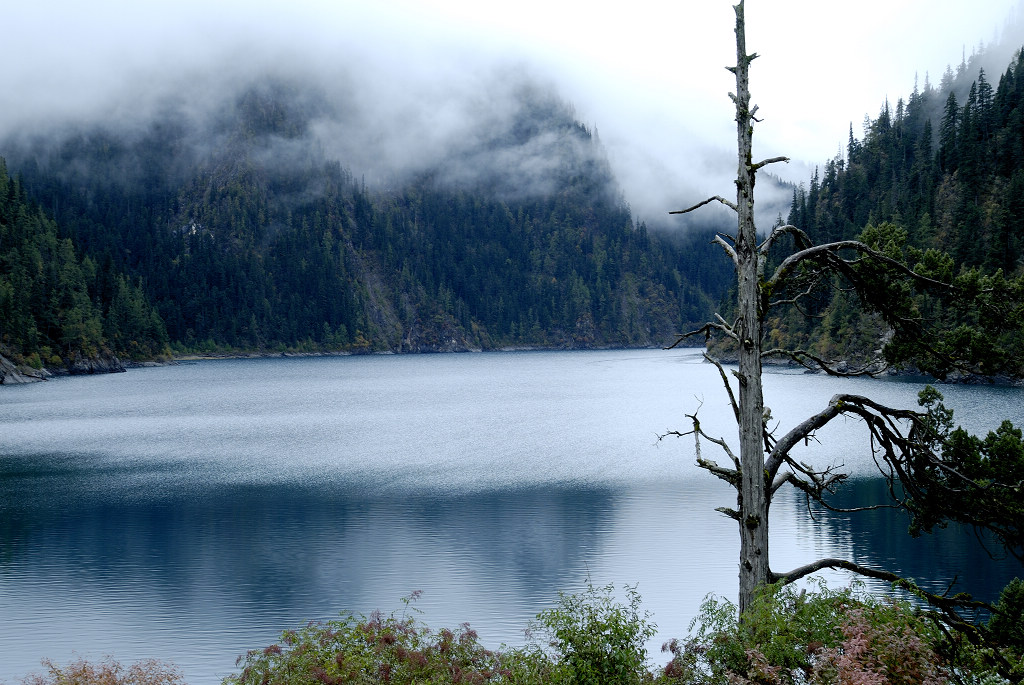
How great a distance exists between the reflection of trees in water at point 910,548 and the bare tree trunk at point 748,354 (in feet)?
56.4

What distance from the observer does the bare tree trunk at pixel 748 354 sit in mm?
11781

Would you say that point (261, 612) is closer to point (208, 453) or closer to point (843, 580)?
point (843, 580)

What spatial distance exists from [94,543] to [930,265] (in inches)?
1418

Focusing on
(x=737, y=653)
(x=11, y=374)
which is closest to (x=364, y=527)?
(x=737, y=653)

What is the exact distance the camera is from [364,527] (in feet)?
129

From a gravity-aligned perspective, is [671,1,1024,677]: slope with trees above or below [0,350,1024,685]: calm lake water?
above

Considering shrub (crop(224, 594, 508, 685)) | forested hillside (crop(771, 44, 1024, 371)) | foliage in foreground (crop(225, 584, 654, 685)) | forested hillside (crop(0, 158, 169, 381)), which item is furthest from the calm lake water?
forested hillside (crop(0, 158, 169, 381))

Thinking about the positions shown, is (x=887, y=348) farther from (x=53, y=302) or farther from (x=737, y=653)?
(x=53, y=302)

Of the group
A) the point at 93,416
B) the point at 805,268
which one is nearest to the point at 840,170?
the point at 93,416

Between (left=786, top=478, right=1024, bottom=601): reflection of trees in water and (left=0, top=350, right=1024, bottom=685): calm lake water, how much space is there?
0.13 meters

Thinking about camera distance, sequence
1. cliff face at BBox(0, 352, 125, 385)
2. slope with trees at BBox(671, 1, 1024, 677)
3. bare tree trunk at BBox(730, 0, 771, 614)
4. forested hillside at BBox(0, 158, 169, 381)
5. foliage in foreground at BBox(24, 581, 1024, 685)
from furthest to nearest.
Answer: forested hillside at BBox(0, 158, 169, 381) → cliff face at BBox(0, 352, 125, 385) → bare tree trunk at BBox(730, 0, 771, 614) → slope with trees at BBox(671, 1, 1024, 677) → foliage in foreground at BBox(24, 581, 1024, 685)

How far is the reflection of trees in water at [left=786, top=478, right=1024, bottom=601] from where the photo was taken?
29.5 metres

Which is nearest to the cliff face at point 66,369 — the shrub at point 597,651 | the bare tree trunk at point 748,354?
the shrub at point 597,651

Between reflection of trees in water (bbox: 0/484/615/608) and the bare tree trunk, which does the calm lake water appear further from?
the bare tree trunk
